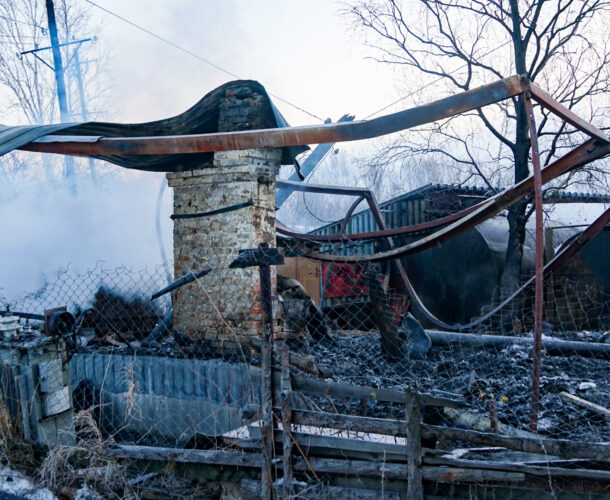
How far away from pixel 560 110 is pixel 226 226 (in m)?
3.73

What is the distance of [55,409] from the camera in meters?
4.44

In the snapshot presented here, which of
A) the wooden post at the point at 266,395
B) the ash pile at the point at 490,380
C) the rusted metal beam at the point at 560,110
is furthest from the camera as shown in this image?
the rusted metal beam at the point at 560,110

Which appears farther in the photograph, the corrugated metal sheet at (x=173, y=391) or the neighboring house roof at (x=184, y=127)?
the neighboring house roof at (x=184, y=127)

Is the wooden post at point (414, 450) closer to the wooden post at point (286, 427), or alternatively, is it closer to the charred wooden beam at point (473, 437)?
the charred wooden beam at point (473, 437)

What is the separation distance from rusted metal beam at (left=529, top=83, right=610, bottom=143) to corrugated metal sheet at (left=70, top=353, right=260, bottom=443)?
3766 millimetres

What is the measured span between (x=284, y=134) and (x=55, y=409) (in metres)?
3.39

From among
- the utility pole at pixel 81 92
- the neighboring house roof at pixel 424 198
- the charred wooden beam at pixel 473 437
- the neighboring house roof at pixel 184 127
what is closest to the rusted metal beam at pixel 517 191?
the neighboring house roof at pixel 184 127

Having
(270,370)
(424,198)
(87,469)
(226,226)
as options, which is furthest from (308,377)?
(424,198)

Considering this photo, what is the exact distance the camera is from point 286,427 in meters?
3.32

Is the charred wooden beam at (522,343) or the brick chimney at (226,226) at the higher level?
the brick chimney at (226,226)

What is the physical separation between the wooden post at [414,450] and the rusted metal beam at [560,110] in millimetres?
2984

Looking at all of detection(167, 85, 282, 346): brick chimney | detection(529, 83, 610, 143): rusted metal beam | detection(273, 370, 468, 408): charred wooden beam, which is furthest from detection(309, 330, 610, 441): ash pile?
detection(529, 83, 610, 143): rusted metal beam

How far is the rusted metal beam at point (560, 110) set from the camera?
175 inches

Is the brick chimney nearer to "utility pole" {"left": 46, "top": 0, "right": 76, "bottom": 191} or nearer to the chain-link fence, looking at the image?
the chain-link fence
